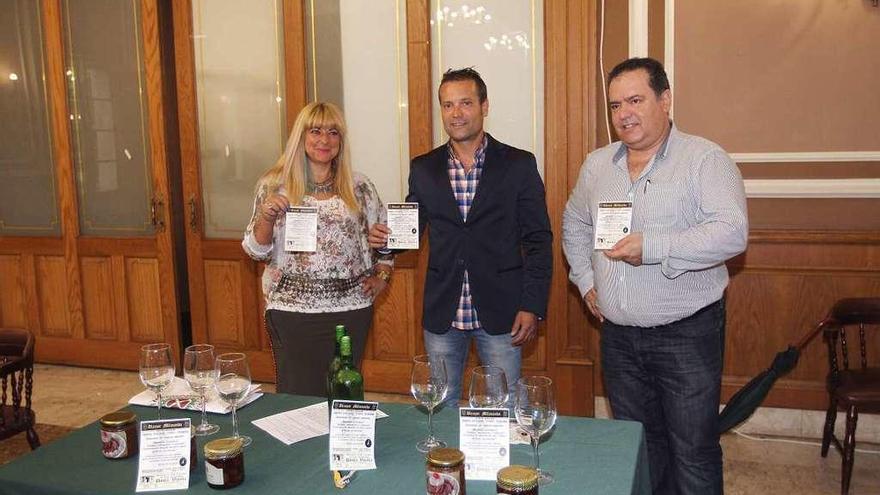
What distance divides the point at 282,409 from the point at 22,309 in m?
3.98

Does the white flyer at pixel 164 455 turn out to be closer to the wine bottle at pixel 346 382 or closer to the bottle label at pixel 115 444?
the bottle label at pixel 115 444

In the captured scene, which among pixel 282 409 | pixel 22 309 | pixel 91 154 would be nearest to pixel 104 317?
pixel 22 309

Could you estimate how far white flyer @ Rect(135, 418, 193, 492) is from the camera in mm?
1514

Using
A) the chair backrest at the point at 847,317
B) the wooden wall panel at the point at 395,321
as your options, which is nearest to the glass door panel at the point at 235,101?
the wooden wall panel at the point at 395,321

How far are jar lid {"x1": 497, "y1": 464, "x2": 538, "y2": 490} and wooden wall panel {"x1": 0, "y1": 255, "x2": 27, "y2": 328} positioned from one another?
4.72 meters

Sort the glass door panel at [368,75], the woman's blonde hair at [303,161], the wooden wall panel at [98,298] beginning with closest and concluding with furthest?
the woman's blonde hair at [303,161]
the glass door panel at [368,75]
the wooden wall panel at [98,298]

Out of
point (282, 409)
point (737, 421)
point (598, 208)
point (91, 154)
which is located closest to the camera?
point (282, 409)

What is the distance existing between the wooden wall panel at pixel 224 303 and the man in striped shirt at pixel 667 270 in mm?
2788

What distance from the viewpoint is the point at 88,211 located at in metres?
4.90

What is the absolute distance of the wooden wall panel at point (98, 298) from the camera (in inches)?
192

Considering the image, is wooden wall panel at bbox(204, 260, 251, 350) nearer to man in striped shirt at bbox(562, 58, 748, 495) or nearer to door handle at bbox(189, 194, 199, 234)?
door handle at bbox(189, 194, 199, 234)

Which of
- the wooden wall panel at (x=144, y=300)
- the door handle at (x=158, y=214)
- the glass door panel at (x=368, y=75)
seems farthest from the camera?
the wooden wall panel at (x=144, y=300)

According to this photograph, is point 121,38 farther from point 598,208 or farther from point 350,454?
point 350,454

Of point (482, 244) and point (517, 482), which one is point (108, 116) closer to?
point (482, 244)
